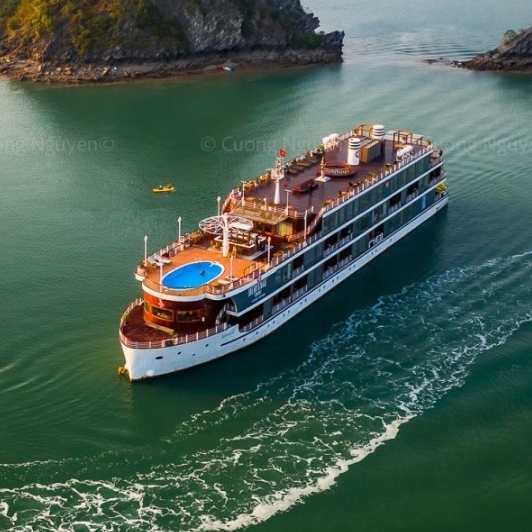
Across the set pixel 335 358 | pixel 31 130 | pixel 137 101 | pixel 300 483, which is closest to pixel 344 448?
pixel 300 483

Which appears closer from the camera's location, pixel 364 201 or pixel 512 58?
pixel 364 201

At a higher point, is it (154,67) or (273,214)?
(154,67)

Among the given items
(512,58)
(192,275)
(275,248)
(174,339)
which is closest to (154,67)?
(512,58)

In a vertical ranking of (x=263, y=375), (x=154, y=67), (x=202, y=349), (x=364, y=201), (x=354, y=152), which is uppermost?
(x=154, y=67)

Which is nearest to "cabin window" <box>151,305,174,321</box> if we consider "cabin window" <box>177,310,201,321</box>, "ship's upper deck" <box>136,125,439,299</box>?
"cabin window" <box>177,310,201,321</box>

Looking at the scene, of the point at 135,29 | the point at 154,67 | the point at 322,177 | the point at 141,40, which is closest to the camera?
the point at 322,177

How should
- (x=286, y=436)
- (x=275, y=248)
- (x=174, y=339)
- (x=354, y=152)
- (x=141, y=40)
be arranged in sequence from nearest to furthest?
(x=286, y=436) → (x=174, y=339) → (x=275, y=248) → (x=354, y=152) → (x=141, y=40)

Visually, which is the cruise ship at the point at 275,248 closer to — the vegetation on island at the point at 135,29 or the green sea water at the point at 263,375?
the green sea water at the point at 263,375

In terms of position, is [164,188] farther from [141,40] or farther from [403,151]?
[141,40]
